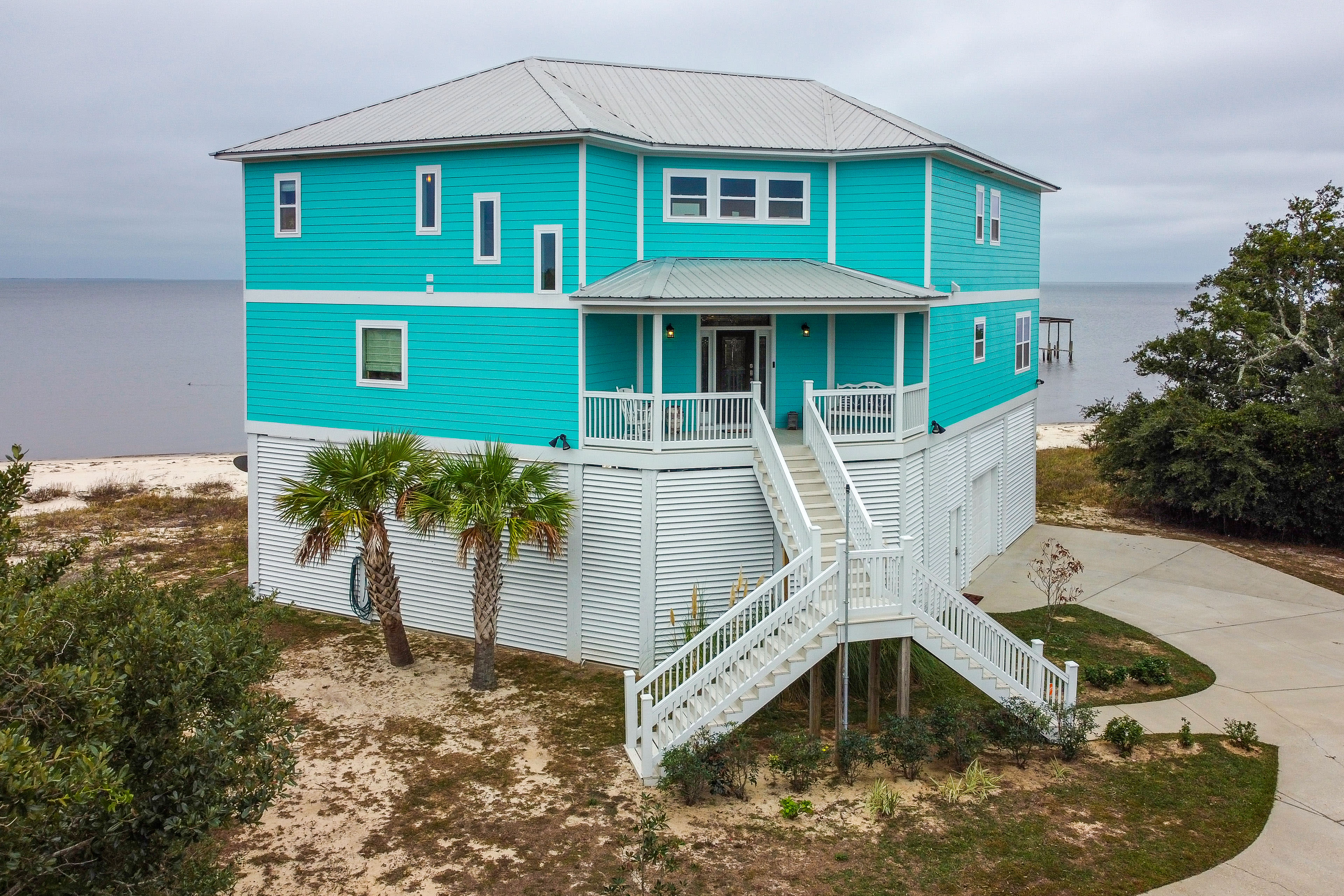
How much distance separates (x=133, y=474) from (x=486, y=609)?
96.3 ft

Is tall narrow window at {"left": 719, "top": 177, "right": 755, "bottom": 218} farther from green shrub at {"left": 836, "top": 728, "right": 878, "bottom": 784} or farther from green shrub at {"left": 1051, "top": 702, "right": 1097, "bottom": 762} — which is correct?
green shrub at {"left": 1051, "top": 702, "right": 1097, "bottom": 762}

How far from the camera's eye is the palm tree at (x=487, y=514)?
1616 centimetres

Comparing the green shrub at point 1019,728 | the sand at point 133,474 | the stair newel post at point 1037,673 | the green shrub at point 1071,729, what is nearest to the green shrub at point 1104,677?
the stair newel post at point 1037,673

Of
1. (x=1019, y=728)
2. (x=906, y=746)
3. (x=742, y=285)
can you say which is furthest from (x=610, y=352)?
(x=1019, y=728)

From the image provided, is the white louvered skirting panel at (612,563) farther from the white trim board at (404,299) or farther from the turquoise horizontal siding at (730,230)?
the turquoise horizontal siding at (730,230)

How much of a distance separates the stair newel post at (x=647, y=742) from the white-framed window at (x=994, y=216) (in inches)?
548

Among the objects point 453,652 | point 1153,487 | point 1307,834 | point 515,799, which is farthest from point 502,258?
point 1153,487

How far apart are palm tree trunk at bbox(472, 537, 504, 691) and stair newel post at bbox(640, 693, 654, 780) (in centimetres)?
384

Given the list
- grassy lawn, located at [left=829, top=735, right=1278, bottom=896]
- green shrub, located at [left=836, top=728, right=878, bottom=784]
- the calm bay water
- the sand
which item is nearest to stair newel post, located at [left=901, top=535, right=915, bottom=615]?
green shrub, located at [left=836, top=728, right=878, bottom=784]

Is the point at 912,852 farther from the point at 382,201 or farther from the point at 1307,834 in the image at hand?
the point at 382,201

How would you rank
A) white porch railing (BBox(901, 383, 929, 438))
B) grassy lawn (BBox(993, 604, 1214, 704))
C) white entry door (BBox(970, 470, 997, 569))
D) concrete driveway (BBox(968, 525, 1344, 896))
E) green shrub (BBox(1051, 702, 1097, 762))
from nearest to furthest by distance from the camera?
concrete driveway (BBox(968, 525, 1344, 896)), green shrub (BBox(1051, 702, 1097, 762)), grassy lawn (BBox(993, 604, 1214, 704)), white porch railing (BBox(901, 383, 929, 438)), white entry door (BBox(970, 470, 997, 569))

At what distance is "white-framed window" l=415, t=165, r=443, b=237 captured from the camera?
1898 centimetres

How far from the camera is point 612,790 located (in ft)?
45.0

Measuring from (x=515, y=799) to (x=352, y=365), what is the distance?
9474 millimetres
